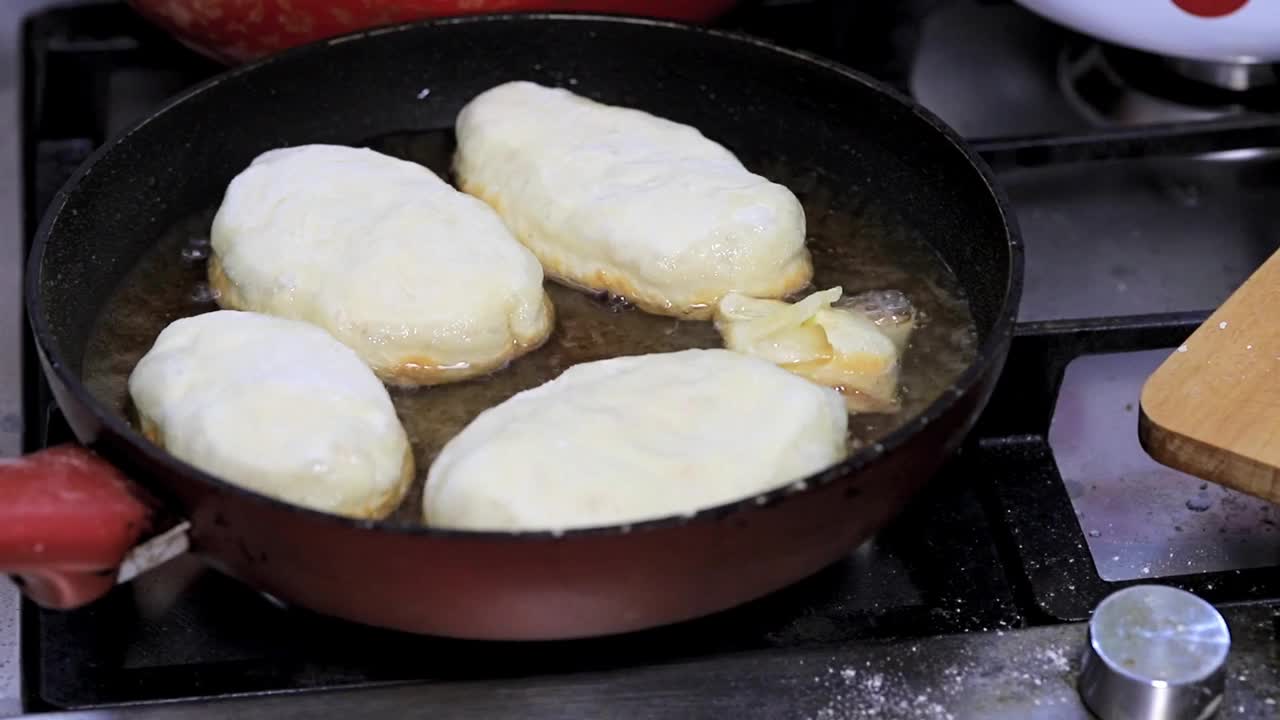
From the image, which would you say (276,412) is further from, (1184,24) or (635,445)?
(1184,24)

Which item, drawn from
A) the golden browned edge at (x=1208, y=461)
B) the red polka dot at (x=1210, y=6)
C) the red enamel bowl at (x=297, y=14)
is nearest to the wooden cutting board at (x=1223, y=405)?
the golden browned edge at (x=1208, y=461)

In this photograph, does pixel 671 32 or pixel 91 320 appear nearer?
pixel 91 320

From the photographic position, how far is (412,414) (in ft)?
3.29

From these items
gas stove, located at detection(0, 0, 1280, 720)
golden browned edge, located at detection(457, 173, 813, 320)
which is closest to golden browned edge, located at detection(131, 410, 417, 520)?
gas stove, located at detection(0, 0, 1280, 720)

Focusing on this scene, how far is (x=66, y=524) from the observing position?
2.62ft

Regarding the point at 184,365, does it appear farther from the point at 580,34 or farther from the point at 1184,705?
the point at 1184,705

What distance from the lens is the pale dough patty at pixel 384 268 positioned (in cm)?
102

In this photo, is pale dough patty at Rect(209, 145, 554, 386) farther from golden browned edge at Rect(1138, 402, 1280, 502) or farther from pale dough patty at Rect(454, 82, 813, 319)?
golden browned edge at Rect(1138, 402, 1280, 502)

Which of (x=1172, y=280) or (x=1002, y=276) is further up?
(x=1002, y=276)

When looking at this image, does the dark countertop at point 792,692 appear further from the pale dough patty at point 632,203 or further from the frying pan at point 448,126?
the pale dough patty at point 632,203

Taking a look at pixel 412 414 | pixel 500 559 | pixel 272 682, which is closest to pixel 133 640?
pixel 272 682

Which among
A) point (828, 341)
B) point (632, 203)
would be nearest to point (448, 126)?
point (632, 203)

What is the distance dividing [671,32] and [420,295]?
379 millimetres

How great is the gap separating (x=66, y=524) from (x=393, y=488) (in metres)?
0.20
